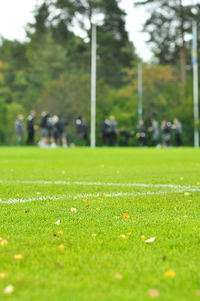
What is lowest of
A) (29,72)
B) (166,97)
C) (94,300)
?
(94,300)

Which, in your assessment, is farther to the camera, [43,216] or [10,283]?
[43,216]

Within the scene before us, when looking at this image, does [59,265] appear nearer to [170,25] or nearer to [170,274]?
[170,274]

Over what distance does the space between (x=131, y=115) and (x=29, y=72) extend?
30219mm

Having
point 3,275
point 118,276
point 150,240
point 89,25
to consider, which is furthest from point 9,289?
point 89,25

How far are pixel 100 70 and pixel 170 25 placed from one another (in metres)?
11.7

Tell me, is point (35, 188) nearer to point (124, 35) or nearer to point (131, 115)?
point (131, 115)

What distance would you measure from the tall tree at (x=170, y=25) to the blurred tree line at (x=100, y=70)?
9cm

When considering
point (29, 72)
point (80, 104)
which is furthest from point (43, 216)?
point (29, 72)

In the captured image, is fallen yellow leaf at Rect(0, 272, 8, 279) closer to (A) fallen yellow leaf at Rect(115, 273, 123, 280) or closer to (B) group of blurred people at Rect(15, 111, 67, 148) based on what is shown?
(A) fallen yellow leaf at Rect(115, 273, 123, 280)

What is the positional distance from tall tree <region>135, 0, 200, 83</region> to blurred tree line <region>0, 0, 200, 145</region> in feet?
0.30

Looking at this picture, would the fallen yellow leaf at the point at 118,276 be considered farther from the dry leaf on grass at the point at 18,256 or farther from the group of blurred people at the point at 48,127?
the group of blurred people at the point at 48,127

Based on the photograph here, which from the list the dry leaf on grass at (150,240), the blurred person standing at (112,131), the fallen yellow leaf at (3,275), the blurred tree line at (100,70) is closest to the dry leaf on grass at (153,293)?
the fallen yellow leaf at (3,275)

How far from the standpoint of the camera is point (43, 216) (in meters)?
4.70

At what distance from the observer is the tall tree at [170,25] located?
156 ft
